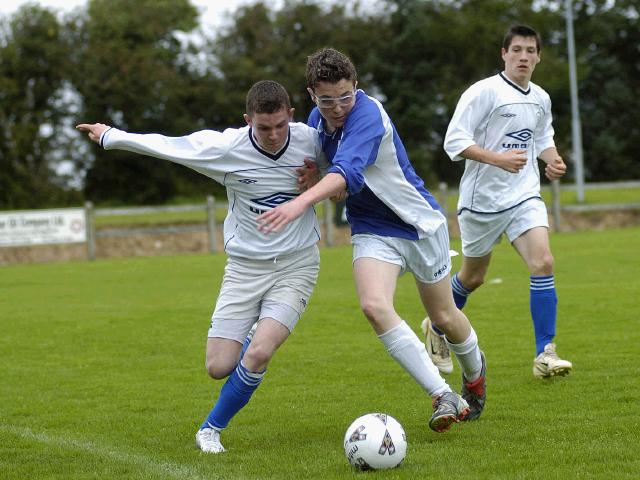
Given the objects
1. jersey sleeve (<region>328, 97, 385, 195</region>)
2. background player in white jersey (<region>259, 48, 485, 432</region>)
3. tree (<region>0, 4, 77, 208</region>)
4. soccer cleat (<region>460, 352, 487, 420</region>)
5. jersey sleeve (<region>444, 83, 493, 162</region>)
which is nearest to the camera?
jersey sleeve (<region>328, 97, 385, 195</region>)

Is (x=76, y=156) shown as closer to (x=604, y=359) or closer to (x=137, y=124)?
(x=137, y=124)

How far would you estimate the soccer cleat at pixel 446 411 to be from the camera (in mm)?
5547

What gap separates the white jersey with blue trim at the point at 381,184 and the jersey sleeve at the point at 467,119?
139 centimetres

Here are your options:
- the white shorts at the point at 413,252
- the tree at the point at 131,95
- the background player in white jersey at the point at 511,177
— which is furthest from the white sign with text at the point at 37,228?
the white shorts at the point at 413,252

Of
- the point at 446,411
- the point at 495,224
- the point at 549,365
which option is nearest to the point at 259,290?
the point at 446,411

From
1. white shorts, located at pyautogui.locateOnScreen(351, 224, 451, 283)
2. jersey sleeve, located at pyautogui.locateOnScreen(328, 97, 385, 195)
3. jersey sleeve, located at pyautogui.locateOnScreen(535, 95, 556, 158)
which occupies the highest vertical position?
jersey sleeve, located at pyautogui.locateOnScreen(328, 97, 385, 195)

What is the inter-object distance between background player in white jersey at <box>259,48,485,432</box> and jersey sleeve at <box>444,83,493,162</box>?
1392mm

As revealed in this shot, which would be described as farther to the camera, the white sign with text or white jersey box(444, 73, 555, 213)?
the white sign with text

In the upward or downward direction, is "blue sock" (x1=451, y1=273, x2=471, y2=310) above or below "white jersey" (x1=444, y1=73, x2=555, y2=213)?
below

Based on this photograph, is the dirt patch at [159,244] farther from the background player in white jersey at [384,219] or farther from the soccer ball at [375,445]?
the soccer ball at [375,445]

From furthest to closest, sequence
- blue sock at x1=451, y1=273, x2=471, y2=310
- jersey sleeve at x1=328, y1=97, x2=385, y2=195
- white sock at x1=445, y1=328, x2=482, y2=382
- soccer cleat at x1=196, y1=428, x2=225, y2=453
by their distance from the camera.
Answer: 1. blue sock at x1=451, y1=273, x2=471, y2=310
2. white sock at x1=445, y1=328, x2=482, y2=382
3. soccer cleat at x1=196, y1=428, x2=225, y2=453
4. jersey sleeve at x1=328, y1=97, x2=385, y2=195

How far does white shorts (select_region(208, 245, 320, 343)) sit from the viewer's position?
6105 mm

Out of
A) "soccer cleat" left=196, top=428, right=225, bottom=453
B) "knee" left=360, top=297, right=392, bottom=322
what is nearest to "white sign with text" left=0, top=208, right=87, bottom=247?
"soccer cleat" left=196, top=428, right=225, bottom=453

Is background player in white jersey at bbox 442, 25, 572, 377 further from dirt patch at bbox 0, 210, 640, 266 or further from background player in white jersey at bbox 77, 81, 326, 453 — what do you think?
dirt patch at bbox 0, 210, 640, 266
